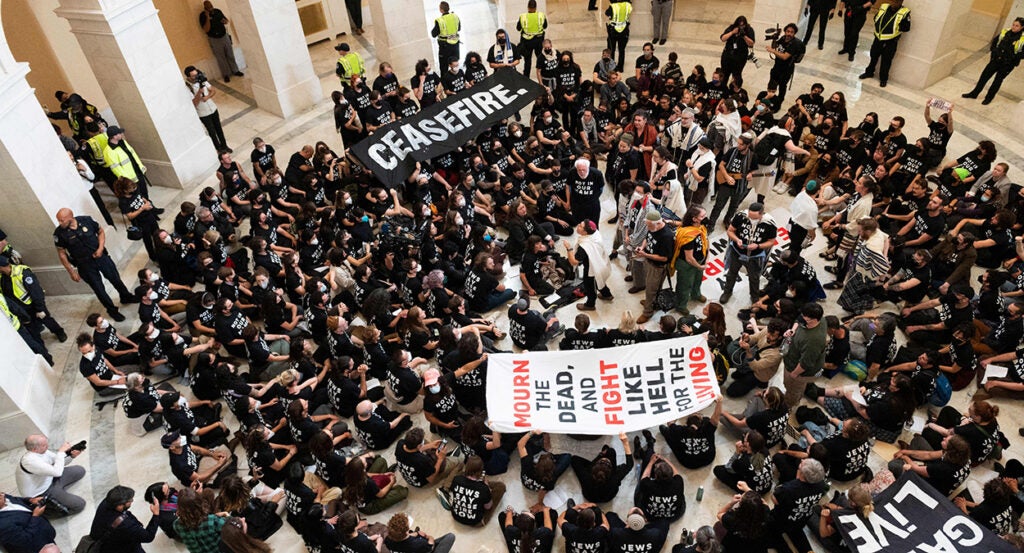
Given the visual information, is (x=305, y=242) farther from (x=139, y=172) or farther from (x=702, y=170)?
(x=702, y=170)

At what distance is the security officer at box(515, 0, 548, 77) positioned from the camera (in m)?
15.3

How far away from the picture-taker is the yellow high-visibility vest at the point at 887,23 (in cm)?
1427

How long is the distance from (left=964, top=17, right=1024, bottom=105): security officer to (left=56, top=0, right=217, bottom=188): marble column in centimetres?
1533

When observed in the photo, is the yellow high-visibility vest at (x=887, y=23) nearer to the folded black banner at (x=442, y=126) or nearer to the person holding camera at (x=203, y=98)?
the folded black banner at (x=442, y=126)

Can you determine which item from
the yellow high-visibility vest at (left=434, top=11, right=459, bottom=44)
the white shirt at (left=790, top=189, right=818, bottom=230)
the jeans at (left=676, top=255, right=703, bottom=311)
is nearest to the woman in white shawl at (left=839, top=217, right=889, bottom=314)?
the white shirt at (left=790, top=189, right=818, bottom=230)

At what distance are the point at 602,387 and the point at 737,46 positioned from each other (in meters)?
9.59

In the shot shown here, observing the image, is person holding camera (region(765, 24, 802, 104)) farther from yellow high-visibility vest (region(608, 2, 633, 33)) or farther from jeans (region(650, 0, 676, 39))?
jeans (region(650, 0, 676, 39))

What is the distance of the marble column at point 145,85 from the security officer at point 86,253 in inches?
120

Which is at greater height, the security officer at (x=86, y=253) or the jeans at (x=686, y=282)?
the security officer at (x=86, y=253)

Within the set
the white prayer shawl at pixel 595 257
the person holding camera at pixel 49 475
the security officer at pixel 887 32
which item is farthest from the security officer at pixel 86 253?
the security officer at pixel 887 32

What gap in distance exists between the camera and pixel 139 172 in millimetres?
12344

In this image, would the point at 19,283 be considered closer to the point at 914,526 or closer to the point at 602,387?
the point at 602,387

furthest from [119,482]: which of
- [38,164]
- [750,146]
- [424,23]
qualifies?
[424,23]

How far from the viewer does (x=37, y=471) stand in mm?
7586
